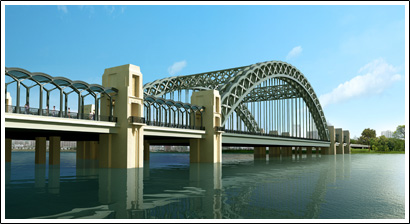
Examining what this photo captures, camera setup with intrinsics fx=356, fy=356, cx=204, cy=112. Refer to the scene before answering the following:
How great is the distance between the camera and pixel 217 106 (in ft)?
198

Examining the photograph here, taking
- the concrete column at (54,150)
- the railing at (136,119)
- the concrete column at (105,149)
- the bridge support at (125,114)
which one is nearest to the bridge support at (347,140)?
the bridge support at (125,114)

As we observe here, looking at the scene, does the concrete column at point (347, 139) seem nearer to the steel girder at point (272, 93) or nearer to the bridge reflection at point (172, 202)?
the steel girder at point (272, 93)

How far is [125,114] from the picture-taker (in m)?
42.2

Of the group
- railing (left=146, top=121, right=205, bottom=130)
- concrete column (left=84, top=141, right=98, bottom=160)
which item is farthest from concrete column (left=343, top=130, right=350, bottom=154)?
concrete column (left=84, top=141, right=98, bottom=160)

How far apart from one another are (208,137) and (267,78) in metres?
30.8

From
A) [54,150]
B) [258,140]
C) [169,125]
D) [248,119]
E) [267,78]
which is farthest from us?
[248,119]

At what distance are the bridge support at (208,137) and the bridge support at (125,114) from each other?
1609 centimetres

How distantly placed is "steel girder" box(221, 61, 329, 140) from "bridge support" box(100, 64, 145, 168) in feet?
79.2

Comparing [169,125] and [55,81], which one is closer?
[55,81]

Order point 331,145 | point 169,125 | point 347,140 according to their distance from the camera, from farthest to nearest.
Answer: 1. point 347,140
2. point 331,145
3. point 169,125

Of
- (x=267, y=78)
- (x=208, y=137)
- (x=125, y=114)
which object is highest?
(x=267, y=78)

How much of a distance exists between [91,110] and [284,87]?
5802cm

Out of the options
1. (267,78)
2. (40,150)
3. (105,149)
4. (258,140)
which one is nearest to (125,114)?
(105,149)

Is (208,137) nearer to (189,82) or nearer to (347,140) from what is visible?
(189,82)
